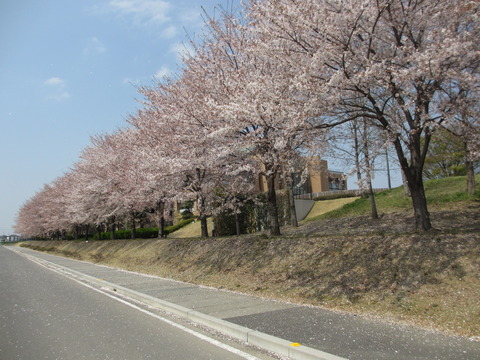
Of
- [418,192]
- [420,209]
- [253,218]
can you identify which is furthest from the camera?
[253,218]

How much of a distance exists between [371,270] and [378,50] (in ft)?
18.8

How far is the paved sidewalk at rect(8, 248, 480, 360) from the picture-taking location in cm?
491

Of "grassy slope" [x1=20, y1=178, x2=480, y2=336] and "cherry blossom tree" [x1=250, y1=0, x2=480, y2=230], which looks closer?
"grassy slope" [x1=20, y1=178, x2=480, y2=336]

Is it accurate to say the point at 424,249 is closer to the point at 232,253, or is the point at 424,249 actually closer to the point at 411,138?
the point at 411,138

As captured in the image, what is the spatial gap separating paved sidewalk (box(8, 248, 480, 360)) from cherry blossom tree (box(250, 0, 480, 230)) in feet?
14.4

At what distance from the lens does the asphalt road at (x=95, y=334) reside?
560 centimetres

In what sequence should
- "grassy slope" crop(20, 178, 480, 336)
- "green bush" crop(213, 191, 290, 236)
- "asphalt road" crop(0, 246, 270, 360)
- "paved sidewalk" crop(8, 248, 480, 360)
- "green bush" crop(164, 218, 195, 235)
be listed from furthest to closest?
"green bush" crop(164, 218, 195, 235) → "green bush" crop(213, 191, 290, 236) → "grassy slope" crop(20, 178, 480, 336) → "asphalt road" crop(0, 246, 270, 360) → "paved sidewalk" crop(8, 248, 480, 360)

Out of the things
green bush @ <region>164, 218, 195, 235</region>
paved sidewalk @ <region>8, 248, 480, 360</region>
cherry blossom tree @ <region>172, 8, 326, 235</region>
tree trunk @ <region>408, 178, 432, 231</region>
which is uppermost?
cherry blossom tree @ <region>172, 8, 326, 235</region>

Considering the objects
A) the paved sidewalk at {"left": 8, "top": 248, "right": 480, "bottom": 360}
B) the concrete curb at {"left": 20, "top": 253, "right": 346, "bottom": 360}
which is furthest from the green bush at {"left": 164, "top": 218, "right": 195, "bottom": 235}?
the paved sidewalk at {"left": 8, "top": 248, "right": 480, "bottom": 360}

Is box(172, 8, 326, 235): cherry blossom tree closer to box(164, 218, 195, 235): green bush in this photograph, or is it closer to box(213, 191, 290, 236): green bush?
box(213, 191, 290, 236): green bush

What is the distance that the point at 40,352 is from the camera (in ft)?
19.0

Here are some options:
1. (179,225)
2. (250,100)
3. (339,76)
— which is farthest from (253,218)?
(179,225)

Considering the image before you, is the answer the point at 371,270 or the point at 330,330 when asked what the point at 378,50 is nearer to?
the point at 371,270

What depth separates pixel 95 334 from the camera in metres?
6.76
